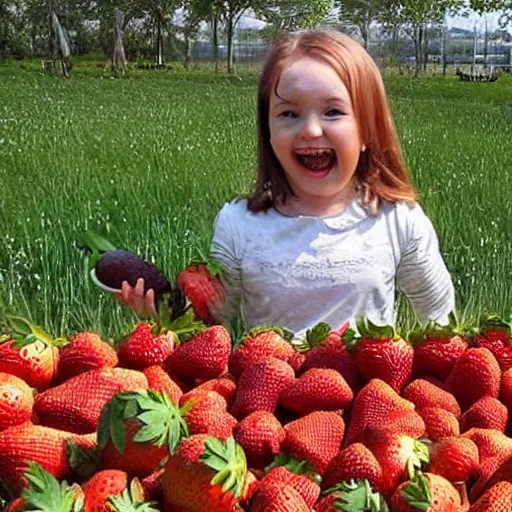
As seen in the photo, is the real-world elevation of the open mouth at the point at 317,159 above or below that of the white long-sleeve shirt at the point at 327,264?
above

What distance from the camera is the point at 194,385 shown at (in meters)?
1.35

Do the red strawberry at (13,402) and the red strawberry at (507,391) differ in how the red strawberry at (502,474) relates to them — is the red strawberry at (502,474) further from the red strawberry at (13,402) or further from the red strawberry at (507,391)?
the red strawberry at (13,402)

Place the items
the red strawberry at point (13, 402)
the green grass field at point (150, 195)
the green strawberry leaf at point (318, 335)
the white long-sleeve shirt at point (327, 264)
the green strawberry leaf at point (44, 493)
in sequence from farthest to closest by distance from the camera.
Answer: the green grass field at point (150, 195) → the white long-sleeve shirt at point (327, 264) → the green strawberry leaf at point (318, 335) → the red strawberry at point (13, 402) → the green strawberry leaf at point (44, 493)

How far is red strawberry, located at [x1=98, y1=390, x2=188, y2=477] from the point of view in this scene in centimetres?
104

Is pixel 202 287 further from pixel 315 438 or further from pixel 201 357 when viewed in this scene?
pixel 315 438

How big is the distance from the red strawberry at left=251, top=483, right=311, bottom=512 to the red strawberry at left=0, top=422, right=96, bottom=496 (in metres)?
0.24

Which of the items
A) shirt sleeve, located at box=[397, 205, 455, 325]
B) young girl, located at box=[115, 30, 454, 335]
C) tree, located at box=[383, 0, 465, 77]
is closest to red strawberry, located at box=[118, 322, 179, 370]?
young girl, located at box=[115, 30, 454, 335]

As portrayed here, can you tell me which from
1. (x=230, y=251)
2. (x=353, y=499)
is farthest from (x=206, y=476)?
(x=230, y=251)

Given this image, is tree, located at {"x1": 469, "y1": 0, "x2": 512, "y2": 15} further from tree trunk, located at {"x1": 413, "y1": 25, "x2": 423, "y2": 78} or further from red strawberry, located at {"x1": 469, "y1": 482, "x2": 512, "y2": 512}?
red strawberry, located at {"x1": 469, "y1": 482, "x2": 512, "y2": 512}

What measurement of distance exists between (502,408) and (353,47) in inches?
48.2

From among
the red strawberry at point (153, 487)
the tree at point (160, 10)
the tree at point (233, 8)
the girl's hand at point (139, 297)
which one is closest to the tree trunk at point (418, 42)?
the tree at point (233, 8)

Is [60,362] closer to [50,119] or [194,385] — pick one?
[194,385]

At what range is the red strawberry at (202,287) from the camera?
181cm

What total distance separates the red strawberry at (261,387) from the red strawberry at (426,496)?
256mm
